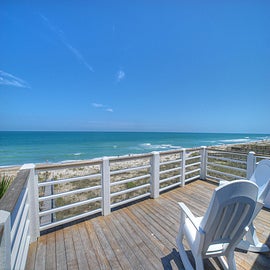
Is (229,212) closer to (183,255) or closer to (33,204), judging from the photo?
(183,255)

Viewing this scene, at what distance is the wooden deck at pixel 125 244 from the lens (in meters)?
1.67

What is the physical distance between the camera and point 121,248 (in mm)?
1912

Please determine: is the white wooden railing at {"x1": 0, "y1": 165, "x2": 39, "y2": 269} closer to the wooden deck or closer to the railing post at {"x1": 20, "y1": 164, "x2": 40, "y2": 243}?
the railing post at {"x1": 20, "y1": 164, "x2": 40, "y2": 243}

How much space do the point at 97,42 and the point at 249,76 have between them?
12.8 meters

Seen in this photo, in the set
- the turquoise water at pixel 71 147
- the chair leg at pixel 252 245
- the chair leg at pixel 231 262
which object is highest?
the chair leg at pixel 231 262

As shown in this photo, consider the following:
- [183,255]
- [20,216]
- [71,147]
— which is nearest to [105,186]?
[20,216]

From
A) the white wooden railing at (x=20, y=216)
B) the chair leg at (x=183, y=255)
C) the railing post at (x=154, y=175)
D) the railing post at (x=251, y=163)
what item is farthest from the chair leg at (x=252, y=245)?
the white wooden railing at (x=20, y=216)

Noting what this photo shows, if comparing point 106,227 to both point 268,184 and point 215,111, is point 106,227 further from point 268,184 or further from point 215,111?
point 215,111

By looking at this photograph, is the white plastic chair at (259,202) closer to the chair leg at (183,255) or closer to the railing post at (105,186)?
the chair leg at (183,255)

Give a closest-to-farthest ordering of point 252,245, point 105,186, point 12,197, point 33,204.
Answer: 1. point 12,197
2. point 252,245
3. point 33,204
4. point 105,186

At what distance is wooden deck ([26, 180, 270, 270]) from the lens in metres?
1.67

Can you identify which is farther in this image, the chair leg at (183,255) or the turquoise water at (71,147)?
the turquoise water at (71,147)

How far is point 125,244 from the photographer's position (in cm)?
198

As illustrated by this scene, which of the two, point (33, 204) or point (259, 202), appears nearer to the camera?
point (259, 202)
